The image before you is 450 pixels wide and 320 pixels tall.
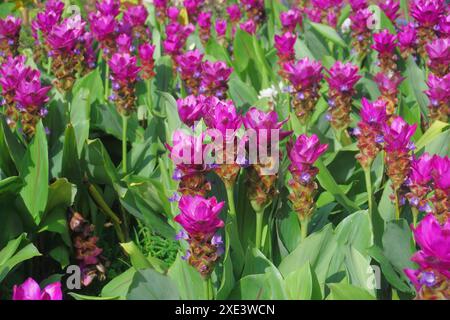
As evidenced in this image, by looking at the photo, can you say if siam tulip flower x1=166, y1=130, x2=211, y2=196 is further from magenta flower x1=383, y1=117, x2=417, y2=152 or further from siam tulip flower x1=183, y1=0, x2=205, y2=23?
siam tulip flower x1=183, y1=0, x2=205, y2=23

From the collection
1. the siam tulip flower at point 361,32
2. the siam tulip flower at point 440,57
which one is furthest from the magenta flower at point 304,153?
the siam tulip flower at point 361,32

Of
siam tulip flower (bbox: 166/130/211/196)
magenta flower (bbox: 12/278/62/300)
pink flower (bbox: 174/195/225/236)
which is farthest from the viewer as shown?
siam tulip flower (bbox: 166/130/211/196)

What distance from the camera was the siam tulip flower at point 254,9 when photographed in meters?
5.23

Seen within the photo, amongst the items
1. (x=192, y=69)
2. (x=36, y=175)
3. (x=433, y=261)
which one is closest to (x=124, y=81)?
(x=192, y=69)

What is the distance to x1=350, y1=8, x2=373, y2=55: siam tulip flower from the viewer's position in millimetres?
4395

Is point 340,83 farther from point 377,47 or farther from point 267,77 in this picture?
point 267,77

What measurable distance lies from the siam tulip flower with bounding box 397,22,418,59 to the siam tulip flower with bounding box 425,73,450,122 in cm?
87

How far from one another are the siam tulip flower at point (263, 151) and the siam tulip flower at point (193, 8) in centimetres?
325

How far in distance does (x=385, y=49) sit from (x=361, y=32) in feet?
1.73

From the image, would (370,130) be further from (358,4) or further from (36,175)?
(358,4)

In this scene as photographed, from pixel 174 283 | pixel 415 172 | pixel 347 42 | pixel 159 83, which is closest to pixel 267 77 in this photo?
pixel 159 83

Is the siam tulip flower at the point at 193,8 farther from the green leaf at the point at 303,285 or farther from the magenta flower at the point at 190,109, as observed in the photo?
the green leaf at the point at 303,285

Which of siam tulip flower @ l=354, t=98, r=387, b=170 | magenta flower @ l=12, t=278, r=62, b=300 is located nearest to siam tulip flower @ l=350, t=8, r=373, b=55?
siam tulip flower @ l=354, t=98, r=387, b=170
